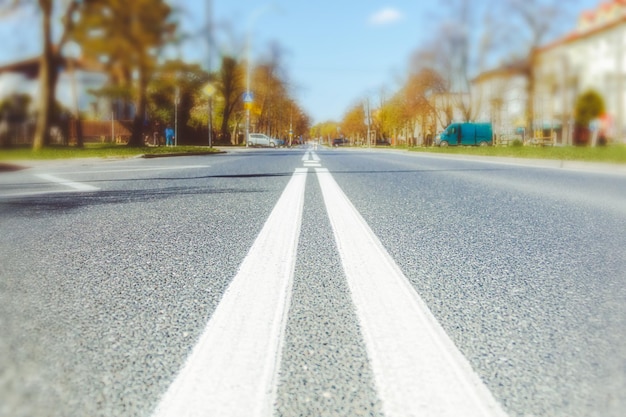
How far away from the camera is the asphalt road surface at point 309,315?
4.20 ft

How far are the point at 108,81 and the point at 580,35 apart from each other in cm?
222

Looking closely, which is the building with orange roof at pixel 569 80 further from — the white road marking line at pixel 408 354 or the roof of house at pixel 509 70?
the white road marking line at pixel 408 354

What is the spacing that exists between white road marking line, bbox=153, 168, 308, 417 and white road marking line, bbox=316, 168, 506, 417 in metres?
0.27

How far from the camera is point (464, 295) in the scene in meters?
2.23

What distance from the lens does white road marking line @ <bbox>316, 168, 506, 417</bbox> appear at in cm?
124

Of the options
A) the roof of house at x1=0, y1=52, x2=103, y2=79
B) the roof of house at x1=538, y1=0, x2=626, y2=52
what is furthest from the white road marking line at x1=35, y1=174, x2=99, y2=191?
the roof of house at x1=0, y1=52, x2=103, y2=79

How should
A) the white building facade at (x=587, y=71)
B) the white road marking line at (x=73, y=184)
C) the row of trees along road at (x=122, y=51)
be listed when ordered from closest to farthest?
1. the row of trees along road at (x=122, y=51)
2. the white building facade at (x=587, y=71)
3. the white road marking line at (x=73, y=184)

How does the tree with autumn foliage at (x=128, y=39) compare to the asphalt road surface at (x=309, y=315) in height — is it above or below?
above

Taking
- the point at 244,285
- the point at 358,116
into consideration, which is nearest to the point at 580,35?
the point at 244,285

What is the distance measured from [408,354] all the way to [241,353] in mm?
445

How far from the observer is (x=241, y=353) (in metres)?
1.53

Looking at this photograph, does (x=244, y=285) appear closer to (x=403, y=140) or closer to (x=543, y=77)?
(x=543, y=77)

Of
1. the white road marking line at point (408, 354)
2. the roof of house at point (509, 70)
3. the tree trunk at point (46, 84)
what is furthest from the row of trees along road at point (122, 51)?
the roof of house at point (509, 70)

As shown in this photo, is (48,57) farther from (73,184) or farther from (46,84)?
(73,184)
